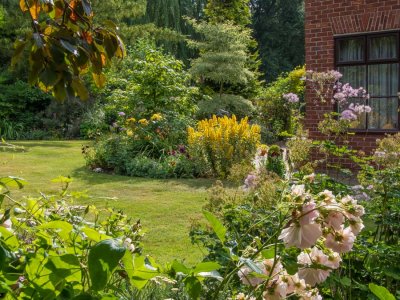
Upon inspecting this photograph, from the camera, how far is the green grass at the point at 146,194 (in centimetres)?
557

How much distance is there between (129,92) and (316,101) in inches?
199

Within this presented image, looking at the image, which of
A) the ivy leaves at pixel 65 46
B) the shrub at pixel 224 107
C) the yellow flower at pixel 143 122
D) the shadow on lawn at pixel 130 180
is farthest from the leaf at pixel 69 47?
the shrub at pixel 224 107

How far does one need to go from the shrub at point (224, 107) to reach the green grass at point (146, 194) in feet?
14.5

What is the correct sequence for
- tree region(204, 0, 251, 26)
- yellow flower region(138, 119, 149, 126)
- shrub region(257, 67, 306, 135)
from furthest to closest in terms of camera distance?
tree region(204, 0, 251, 26) → shrub region(257, 67, 306, 135) → yellow flower region(138, 119, 149, 126)

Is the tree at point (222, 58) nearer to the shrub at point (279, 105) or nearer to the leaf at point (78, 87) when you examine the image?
the shrub at point (279, 105)

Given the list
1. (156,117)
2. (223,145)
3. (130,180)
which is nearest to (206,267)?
(130,180)

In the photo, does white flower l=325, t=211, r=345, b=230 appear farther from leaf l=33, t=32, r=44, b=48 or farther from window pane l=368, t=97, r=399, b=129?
window pane l=368, t=97, r=399, b=129

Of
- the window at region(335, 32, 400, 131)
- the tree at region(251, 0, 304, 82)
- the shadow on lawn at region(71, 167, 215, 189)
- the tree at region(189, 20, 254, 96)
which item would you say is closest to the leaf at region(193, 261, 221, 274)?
the shadow on lawn at region(71, 167, 215, 189)

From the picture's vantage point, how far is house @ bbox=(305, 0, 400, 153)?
9.14 m

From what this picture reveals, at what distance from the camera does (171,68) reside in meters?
13.4

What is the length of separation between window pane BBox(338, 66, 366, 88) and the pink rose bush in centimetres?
859

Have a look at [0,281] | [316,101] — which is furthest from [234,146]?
[0,281]

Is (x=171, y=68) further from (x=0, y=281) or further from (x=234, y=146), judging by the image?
(x=0, y=281)

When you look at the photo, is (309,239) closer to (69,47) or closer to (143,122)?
(69,47)
